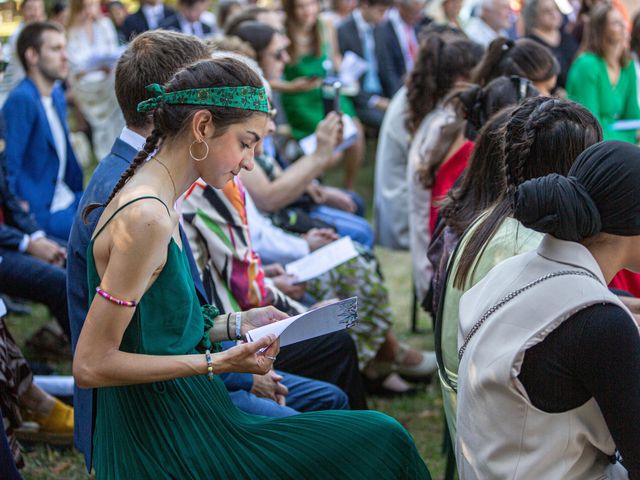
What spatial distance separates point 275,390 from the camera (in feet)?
9.14

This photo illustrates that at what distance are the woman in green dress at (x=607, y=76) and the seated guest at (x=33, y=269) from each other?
3.68 meters

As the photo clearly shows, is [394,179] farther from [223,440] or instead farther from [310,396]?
[223,440]

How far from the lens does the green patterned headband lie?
2.08m

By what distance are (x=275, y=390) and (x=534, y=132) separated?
118 cm

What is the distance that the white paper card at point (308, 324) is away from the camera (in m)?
2.10

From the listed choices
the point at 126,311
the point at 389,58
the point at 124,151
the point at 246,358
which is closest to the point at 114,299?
the point at 126,311

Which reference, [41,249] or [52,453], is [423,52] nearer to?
[41,249]

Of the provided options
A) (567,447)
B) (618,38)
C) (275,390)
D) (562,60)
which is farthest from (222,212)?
(562,60)

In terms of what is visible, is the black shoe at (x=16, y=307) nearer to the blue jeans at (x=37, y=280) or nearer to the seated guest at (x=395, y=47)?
the blue jeans at (x=37, y=280)

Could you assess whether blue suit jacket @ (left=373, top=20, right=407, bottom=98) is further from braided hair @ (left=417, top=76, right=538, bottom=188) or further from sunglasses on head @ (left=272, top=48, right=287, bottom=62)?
braided hair @ (left=417, top=76, right=538, bottom=188)

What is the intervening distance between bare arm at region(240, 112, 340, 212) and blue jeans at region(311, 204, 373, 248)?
0.77 m

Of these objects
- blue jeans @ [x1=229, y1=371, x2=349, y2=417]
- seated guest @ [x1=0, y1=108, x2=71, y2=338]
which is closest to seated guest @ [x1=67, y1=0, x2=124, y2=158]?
seated guest @ [x1=0, y1=108, x2=71, y2=338]

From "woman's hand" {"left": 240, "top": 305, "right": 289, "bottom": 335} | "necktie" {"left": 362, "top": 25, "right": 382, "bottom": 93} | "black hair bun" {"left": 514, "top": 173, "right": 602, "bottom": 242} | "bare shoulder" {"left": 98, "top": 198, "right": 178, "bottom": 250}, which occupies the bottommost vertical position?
"necktie" {"left": 362, "top": 25, "right": 382, "bottom": 93}

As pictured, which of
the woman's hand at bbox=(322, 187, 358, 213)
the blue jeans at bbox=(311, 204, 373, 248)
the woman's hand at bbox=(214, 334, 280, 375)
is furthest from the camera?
the woman's hand at bbox=(322, 187, 358, 213)
